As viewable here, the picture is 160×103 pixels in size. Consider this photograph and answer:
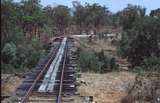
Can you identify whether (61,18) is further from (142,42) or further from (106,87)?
(106,87)

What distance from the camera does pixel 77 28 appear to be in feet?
342

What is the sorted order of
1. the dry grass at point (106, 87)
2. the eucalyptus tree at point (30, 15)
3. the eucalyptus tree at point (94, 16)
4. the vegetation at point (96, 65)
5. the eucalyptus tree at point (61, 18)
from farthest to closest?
the eucalyptus tree at point (61, 18) < the eucalyptus tree at point (94, 16) < the eucalyptus tree at point (30, 15) < the vegetation at point (96, 65) < the dry grass at point (106, 87)

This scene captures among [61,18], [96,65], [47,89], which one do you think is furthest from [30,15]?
[47,89]

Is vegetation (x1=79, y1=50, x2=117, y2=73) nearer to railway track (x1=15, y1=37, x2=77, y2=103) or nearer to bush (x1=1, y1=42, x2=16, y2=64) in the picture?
railway track (x1=15, y1=37, x2=77, y2=103)

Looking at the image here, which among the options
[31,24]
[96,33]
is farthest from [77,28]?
[31,24]

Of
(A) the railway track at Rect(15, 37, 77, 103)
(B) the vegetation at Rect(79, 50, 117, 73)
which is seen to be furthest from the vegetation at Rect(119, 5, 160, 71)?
(A) the railway track at Rect(15, 37, 77, 103)

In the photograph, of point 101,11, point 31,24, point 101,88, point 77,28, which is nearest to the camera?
point 101,88

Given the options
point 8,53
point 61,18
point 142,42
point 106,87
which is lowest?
point 106,87

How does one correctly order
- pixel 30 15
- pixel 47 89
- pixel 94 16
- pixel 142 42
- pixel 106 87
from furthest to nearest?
pixel 94 16 < pixel 30 15 < pixel 142 42 < pixel 106 87 < pixel 47 89

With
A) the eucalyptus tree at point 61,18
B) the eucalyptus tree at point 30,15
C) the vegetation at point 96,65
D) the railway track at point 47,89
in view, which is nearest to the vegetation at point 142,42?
the vegetation at point 96,65

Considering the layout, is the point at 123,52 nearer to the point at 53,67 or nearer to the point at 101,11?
the point at 53,67

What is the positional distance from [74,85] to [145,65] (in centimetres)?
1082

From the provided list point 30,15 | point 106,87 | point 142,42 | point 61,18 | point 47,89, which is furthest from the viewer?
point 61,18

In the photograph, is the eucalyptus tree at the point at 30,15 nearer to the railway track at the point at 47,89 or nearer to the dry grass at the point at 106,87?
the railway track at the point at 47,89
